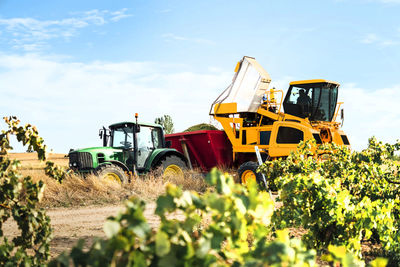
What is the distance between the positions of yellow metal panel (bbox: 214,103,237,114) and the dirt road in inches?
255

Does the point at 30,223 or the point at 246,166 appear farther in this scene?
the point at 246,166

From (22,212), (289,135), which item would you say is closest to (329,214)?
(22,212)

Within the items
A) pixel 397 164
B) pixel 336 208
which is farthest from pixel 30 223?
pixel 397 164

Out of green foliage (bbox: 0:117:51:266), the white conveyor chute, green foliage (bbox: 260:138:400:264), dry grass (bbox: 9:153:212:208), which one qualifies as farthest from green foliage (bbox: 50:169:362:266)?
the white conveyor chute

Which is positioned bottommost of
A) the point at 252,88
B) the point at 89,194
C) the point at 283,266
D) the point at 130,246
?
the point at 89,194

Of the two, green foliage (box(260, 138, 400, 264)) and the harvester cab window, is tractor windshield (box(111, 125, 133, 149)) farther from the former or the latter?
green foliage (box(260, 138, 400, 264))

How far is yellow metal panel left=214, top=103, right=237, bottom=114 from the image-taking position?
14.4 metres

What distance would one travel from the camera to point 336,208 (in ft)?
12.3

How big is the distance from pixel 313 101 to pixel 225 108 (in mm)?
3309

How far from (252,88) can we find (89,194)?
759 cm

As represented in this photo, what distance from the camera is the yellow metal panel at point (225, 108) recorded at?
14438 mm

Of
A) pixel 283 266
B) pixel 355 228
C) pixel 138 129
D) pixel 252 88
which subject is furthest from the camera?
pixel 252 88

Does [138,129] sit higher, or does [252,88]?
[252,88]

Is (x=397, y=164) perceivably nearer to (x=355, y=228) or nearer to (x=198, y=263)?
(x=355, y=228)
